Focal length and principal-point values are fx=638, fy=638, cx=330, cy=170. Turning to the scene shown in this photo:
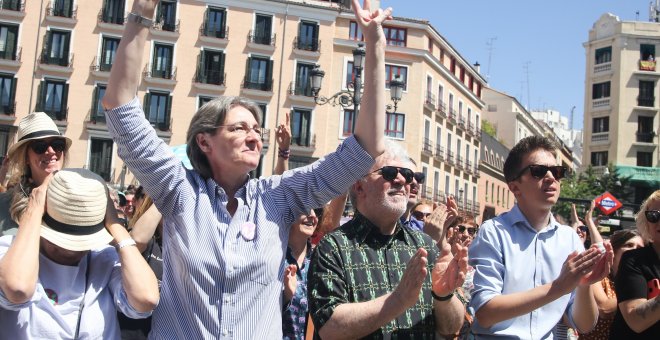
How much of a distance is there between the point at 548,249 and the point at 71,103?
1394 inches

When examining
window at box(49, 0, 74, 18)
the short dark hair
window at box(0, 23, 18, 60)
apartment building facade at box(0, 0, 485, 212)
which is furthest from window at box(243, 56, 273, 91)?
the short dark hair

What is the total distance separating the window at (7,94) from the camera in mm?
Answer: 34500

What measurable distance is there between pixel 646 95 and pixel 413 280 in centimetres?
5885

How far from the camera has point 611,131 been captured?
5512cm

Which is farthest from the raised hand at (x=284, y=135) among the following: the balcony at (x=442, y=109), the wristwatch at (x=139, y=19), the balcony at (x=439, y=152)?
the balcony at (x=442, y=109)

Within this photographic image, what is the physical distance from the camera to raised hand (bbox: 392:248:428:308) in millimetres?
2598

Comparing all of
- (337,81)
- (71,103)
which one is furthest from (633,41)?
(71,103)

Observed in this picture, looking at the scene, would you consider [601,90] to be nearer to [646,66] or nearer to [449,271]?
[646,66]

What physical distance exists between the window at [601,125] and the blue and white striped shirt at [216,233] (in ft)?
191

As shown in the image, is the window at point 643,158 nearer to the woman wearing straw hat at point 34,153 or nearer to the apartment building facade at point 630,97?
the apartment building facade at point 630,97

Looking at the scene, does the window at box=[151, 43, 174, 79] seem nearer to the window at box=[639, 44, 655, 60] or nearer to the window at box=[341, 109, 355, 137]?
the window at box=[341, 109, 355, 137]

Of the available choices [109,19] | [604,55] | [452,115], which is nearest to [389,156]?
[109,19]

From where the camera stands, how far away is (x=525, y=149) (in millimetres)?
3855

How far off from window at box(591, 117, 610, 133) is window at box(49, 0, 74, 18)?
43.8 m
